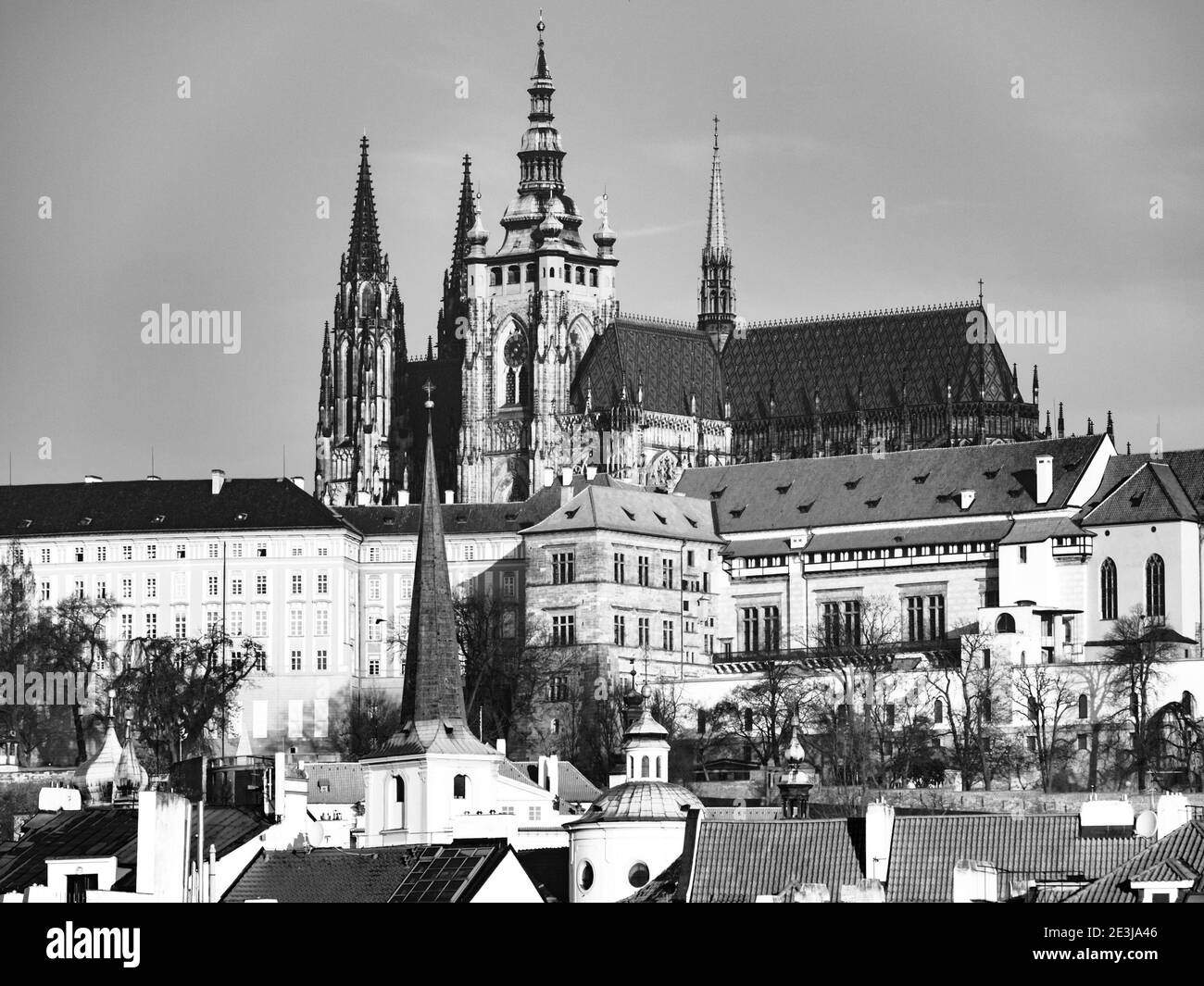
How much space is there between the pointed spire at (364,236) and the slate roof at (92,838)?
104282mm

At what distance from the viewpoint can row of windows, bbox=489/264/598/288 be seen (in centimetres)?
15225

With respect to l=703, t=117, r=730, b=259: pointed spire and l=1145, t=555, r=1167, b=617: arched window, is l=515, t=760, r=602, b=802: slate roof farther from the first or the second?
l=703, t=117, r=730, b=259: pointed spire

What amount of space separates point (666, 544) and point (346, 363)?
34960 millimetres

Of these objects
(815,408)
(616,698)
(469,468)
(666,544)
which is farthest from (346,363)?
(616,698)

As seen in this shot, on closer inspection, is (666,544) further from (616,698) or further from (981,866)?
(981,866)

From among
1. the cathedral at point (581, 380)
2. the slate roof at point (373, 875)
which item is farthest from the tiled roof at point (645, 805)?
the cathedral at point (581, 380)

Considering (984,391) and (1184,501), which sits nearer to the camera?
(1184,501)

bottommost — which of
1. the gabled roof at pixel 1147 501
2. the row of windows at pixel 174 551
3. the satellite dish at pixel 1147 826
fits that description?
the satellite dish at pixel 1147 826

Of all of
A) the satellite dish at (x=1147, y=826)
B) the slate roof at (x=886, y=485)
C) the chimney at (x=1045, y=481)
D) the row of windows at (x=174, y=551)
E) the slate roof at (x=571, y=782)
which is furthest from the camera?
the row of windows at (x=174, y=551)

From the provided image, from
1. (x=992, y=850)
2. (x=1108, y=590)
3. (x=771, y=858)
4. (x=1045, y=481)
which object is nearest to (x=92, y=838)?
(x=771, y=858)

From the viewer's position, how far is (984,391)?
478ft

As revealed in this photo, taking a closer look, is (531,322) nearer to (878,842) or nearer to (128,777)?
(128,777)

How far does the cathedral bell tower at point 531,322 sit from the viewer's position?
147500mm

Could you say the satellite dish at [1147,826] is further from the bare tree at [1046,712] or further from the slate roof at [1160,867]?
the bare tree at [1046,712]
